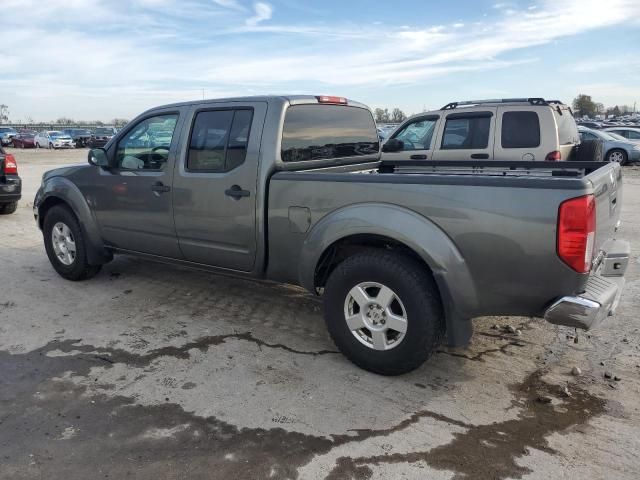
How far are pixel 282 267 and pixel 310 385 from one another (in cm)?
95

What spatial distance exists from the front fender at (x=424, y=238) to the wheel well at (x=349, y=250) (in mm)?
104

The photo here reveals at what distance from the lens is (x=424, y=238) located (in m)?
3.17

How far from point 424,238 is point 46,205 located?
445cm

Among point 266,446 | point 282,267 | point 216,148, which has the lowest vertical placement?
point 266,446

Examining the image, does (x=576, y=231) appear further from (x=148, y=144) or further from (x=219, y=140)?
(x=148, y=144)

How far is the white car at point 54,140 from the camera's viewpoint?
38.9m

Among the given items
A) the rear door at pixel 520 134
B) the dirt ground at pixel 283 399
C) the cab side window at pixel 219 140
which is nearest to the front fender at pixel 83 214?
the dirt ground at pixel 283 399

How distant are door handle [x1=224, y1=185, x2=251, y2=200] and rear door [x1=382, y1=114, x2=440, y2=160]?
472 cm

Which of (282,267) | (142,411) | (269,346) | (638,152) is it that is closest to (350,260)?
(282,267)

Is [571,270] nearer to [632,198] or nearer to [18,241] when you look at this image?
[18,241]

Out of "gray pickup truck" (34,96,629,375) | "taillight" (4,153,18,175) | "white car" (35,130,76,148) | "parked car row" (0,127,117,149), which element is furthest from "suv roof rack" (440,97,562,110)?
"white car" (35,130,76,148)

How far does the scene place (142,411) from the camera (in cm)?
313

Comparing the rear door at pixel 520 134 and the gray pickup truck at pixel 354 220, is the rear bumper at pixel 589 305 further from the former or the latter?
the rear door at pixel 520 134

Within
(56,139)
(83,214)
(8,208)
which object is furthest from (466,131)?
(56,139)
